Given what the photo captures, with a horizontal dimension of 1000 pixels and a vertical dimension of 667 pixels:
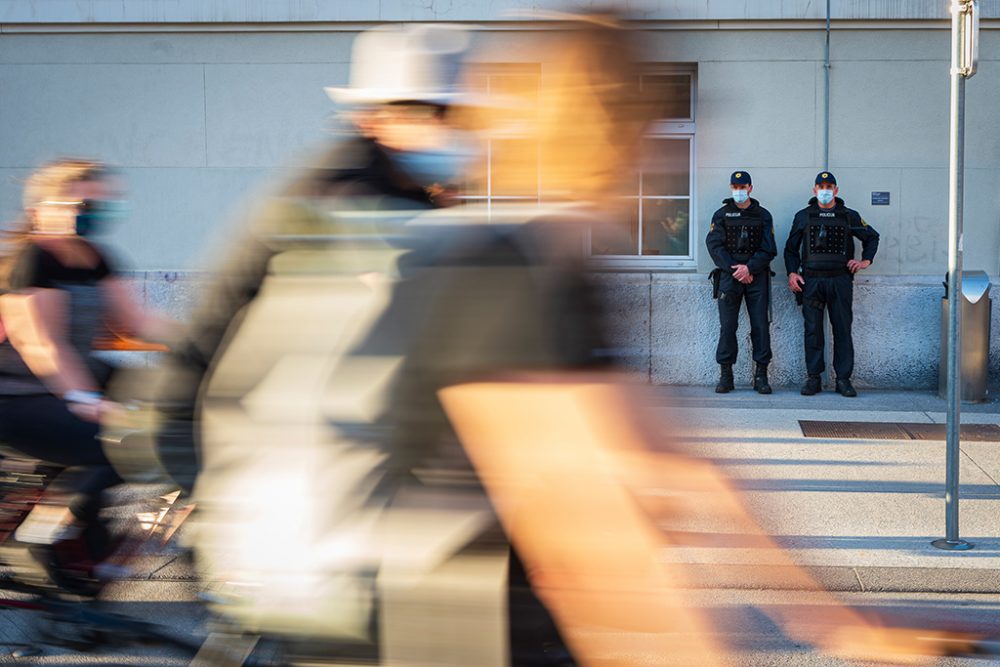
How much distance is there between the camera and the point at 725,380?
1079 cm

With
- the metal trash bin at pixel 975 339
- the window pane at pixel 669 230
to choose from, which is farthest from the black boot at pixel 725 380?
the metal trash bin at pixel 975 339

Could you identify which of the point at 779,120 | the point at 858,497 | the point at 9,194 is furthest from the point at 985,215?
the point at 9,194

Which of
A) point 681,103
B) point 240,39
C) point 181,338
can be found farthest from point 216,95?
point 681,103

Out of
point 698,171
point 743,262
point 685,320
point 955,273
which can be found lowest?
point 685,320

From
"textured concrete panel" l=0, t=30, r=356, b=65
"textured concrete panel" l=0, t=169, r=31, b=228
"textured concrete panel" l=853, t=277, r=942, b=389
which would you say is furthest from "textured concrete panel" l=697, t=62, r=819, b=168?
"textured concrete panel" l=0, t=169, r=31, b=228

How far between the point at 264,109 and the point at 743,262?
16.0 feet

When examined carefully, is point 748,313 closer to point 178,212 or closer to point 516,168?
point 178,212

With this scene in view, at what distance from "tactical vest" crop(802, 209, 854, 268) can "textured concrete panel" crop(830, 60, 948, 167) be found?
0.82 metres

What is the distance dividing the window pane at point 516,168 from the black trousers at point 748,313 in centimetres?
887

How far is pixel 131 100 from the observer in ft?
37.8

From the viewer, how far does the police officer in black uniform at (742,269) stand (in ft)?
34.9

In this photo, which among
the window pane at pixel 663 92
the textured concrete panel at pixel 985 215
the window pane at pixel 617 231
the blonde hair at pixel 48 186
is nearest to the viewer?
the window pane at pixel 663 92

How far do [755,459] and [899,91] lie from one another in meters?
4.77

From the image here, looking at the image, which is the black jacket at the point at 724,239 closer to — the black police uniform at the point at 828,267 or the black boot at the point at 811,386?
the black police uniform at the point at 828,267
